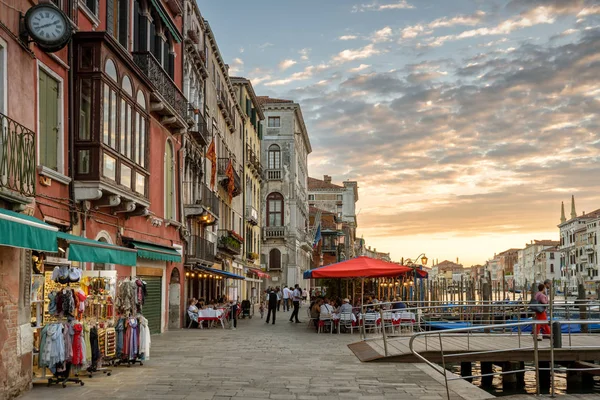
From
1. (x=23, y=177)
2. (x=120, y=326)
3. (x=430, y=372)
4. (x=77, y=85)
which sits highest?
(x=77, y=85)

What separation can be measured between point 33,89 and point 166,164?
12181mm

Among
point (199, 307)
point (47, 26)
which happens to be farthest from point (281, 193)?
point (47, 26)

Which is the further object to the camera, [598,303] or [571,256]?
[571,256]

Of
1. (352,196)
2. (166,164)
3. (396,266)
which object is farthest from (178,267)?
(352,196)

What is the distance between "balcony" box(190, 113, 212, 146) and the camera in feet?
96.1

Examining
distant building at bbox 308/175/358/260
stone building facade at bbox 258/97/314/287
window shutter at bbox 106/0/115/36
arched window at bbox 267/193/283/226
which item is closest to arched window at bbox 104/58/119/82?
window shutter at bbox 106/0/115/36

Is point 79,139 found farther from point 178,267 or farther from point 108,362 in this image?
point 178,267

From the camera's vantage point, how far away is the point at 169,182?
1017 inches

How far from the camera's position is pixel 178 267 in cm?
2750

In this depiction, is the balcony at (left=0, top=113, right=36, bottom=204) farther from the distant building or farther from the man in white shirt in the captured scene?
the distant building

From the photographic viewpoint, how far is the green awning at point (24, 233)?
958cm

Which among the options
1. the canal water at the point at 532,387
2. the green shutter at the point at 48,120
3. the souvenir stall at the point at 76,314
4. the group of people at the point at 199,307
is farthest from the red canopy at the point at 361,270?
the green shutter at the point at 48,120

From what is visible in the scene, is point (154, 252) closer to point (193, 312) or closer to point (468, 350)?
point (193, 312)

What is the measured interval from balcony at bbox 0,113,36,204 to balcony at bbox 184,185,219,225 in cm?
1620
